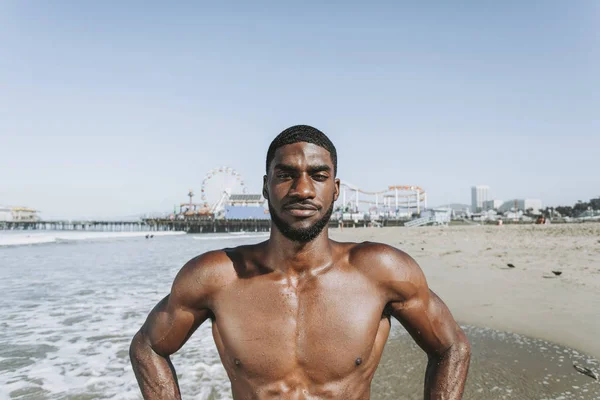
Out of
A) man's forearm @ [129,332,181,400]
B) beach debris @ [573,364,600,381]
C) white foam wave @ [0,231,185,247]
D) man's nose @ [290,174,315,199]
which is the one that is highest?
man's nose @ [290,174,315,199]

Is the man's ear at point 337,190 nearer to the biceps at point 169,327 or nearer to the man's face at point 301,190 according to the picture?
the man's face at point 301,190

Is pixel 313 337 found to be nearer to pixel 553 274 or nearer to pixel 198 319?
pixel 198 319

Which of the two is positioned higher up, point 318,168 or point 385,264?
point 318,168

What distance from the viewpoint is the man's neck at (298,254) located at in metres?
2.08

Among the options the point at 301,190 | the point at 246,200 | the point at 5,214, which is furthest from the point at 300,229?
the point at 5,214

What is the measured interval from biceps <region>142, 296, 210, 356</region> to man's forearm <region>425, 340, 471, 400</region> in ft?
4.02

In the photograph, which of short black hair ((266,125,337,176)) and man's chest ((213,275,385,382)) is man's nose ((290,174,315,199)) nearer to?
short black hair ((266,125,337,176))

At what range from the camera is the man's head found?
1.96 m

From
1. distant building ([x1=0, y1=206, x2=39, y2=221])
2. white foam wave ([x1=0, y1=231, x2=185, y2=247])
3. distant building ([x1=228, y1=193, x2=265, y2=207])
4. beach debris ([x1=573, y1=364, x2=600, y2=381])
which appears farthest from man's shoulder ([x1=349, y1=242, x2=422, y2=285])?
distant building ([x1=0, y1=206, x2=39, y2=221])

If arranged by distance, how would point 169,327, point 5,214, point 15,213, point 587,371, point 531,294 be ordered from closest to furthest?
point 169,327
point 587,371
point 531,294
point 5,214
point 15,213

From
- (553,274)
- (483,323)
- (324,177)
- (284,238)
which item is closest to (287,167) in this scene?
(324,177)

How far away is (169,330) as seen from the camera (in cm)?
203

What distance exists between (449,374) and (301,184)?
3.90 ft

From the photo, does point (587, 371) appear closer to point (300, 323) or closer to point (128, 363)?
point (300, 323)
